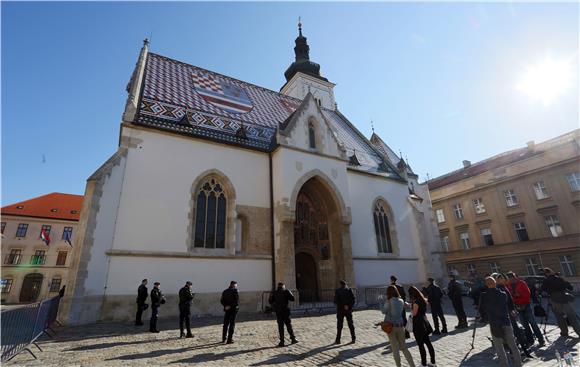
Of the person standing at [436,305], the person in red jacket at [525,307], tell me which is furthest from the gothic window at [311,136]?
the person in red jacket at [525,307]

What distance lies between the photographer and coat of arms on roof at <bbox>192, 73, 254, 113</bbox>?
57.5ft

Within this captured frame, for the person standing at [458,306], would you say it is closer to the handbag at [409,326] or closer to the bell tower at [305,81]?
the handbag at [409,326]

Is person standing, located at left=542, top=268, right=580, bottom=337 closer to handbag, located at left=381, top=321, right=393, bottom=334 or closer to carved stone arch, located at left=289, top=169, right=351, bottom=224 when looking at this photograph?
handbag, located at left=381, top=321, right=393, bottom=334

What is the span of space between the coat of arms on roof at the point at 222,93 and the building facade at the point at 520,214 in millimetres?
17297

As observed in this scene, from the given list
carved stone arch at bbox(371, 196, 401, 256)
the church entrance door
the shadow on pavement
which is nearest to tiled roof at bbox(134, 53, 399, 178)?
carved stone arch at bbox(371, 196, 401, 256)

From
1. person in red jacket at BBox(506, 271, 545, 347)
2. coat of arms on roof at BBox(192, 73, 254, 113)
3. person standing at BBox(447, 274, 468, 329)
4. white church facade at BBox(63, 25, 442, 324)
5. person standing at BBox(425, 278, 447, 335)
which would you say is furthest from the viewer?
coat of arms on roof at BBox(192, 73, 254, 113)

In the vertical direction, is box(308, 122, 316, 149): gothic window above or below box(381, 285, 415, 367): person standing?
above

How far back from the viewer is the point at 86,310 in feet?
31.5

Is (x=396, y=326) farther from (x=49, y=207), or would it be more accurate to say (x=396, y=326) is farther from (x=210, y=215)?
(x=49, y=207)

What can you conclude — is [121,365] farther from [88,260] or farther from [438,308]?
[438,308]

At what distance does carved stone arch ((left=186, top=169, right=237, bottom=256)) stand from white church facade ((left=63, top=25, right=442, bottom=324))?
0.16 ft

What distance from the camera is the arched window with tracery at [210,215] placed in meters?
12.6

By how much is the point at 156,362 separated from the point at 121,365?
572 millimetres

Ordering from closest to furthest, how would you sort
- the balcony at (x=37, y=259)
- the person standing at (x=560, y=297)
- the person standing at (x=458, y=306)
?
the person standing at (x=560, y=297) < the person standing at (x=458, y=306) < the balcony at (x=37, y=259)
